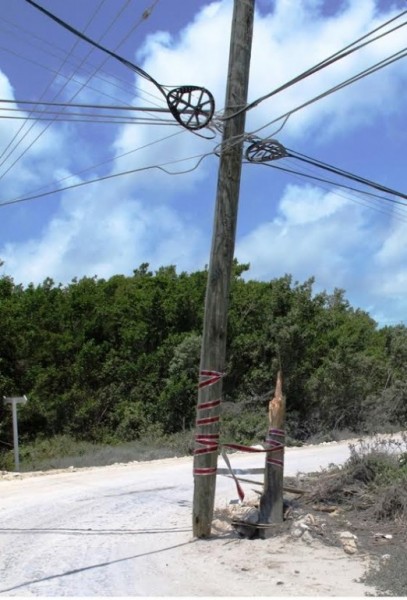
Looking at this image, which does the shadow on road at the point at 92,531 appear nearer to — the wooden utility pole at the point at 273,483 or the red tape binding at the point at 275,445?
the wooden utility pole at the point at 273,483

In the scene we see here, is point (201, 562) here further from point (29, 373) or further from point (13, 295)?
point (13, 295)

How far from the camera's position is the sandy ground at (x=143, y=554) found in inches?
251

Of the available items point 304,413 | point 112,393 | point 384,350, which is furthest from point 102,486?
point 384,350

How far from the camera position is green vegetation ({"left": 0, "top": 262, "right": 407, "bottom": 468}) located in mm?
25344

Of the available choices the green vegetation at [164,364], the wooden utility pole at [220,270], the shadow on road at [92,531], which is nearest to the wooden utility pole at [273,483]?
the wooden utility pole at [220,270]

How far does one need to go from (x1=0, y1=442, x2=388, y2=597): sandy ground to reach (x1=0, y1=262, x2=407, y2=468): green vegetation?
1361cm

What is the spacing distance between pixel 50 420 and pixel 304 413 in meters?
10.6

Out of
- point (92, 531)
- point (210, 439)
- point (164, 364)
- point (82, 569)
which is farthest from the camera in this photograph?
point (164, 364)

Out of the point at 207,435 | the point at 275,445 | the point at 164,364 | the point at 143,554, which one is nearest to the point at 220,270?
the point at 207,435

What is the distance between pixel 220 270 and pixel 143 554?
11.4 ft

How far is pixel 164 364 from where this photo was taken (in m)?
28.4

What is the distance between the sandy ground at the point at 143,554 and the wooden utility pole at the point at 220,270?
728 mm

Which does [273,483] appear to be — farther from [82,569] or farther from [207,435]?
[82,569]

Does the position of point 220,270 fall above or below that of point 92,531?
above
